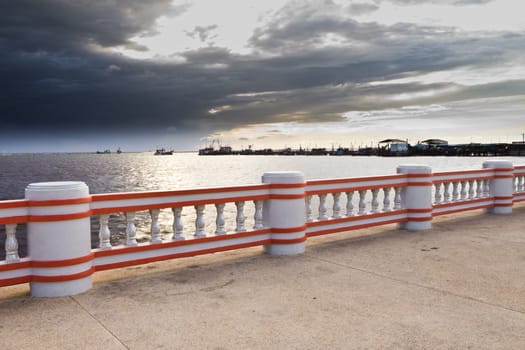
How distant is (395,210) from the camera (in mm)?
9461

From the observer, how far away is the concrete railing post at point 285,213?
7.41 meters

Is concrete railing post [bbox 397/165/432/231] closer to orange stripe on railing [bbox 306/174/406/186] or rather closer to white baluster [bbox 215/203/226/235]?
orange stripe on railing [bbox 306/174/406/186]

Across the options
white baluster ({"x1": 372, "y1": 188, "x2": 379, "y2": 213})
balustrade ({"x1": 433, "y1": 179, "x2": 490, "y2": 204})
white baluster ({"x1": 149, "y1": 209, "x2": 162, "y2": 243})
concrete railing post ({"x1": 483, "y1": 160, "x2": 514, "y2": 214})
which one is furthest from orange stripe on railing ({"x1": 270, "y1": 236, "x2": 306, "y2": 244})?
concrete railing post ({"x1": 483, "y1": 160, "x2": 514, "y2": 214})

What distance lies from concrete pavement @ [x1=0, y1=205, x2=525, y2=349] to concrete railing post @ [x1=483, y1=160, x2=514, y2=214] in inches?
188

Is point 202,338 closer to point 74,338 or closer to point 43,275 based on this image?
point 74,338

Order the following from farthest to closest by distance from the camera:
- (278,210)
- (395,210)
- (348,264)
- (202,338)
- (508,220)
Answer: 1. (508,220)
2. (395,210)
3. (278,210)
4. (348,264)
5. (202,338)

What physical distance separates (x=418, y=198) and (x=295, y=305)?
5.56m

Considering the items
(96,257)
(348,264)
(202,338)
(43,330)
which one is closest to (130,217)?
(96,257)

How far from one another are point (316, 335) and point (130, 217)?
331 centimetres

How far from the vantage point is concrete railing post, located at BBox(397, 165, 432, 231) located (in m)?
9.53

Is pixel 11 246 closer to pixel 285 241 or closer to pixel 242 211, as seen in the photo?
pixel 242 211

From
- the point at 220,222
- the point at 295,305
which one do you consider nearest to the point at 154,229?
the point at 220,222

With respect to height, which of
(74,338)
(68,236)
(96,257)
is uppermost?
(68,236)

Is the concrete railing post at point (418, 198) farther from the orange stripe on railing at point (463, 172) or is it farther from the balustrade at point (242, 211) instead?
the orange stripe on railing at point (463, 172)
